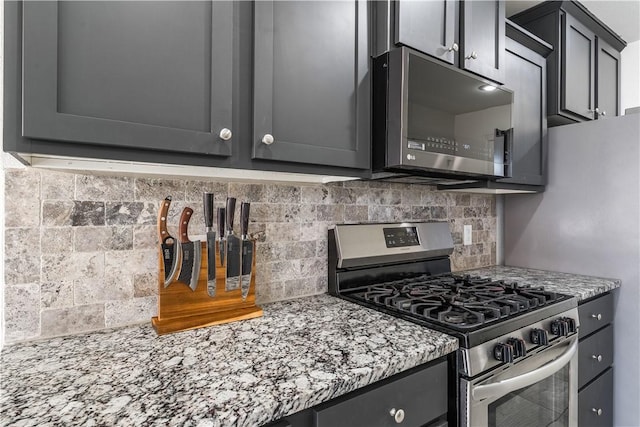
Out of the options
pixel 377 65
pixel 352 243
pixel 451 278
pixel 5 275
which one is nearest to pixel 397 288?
pixel 352 243

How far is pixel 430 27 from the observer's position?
133cm

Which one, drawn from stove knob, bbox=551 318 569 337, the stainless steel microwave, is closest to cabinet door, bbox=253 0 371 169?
the stainless steel microwave

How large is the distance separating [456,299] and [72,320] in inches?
51.4

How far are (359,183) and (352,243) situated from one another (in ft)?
1.03

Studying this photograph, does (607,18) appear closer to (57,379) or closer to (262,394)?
(262,394)

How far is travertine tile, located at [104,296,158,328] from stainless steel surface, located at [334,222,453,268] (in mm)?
731

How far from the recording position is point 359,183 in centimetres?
166

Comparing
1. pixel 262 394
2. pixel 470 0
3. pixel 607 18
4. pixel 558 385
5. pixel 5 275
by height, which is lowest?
pixel 558 385

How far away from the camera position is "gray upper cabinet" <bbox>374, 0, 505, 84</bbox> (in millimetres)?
1234

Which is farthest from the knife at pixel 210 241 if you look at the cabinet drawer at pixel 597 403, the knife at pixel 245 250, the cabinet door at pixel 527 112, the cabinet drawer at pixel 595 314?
the cabinet drawer at pixel 597 403

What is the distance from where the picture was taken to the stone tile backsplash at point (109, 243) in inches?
37.5

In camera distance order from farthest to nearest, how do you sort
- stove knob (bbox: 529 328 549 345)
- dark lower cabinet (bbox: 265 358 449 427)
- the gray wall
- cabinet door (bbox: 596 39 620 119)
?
cabinet door (bbox: 596 39 620 119)
the gray wall
stove knob (bbox: 529 328 549 345)
dark lower cabinet (bbox: 265 358 449 427)

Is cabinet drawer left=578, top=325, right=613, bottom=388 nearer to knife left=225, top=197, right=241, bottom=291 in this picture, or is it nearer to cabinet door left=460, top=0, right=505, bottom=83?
cabinet door left=460, top=0, right=505, bottom=83

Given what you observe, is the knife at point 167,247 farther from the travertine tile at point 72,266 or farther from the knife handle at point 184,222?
the travertine tile at point 72,266
